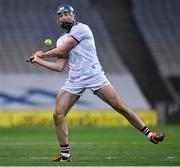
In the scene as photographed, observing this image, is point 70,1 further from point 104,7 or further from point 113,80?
point 113,80

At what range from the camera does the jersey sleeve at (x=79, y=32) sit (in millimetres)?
11914

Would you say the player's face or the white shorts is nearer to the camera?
the player's face

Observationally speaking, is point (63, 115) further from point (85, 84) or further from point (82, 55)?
point (82, 55)

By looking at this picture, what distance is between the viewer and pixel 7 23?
33250 mm

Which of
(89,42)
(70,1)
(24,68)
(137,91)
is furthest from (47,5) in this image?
(89,42)

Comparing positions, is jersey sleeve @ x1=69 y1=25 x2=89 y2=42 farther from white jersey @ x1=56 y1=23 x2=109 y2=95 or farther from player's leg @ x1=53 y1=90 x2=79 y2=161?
player's leg @ x1=53 y1=90 x2=79 y2=161

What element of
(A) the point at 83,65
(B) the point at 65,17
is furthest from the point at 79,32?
(A) the point at 83,65

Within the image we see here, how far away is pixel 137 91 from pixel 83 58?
Answer: 19.5m

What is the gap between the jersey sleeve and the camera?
11.9 meters

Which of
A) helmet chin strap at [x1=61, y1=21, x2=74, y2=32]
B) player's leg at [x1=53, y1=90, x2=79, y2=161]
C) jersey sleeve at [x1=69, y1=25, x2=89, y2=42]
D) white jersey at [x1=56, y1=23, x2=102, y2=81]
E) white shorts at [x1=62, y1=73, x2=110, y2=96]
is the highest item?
helmet chin strap at [x1=61, y1=21, x2=74, y2=32]

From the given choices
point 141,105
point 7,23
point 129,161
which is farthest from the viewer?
point 7,23

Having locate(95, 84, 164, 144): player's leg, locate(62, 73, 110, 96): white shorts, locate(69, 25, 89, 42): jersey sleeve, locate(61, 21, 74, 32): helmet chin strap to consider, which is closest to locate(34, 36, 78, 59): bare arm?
locate(69, 25, 89, 42): jersey sleeve

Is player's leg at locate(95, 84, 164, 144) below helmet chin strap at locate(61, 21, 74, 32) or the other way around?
below

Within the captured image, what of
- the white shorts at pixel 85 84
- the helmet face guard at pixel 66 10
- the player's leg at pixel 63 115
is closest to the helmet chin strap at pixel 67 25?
the helmet face guard at pixel 66 10
